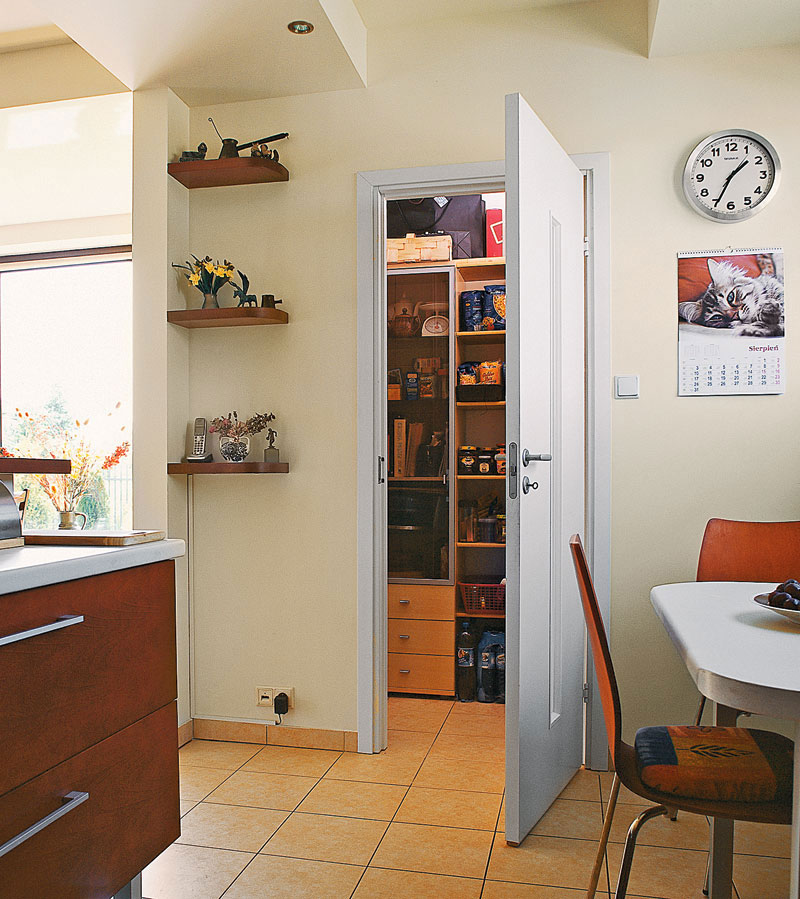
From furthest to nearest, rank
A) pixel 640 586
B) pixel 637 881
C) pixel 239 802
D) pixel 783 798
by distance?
pixel 640 586
pixel 239 802
pixel 637 881
pixel 783 798

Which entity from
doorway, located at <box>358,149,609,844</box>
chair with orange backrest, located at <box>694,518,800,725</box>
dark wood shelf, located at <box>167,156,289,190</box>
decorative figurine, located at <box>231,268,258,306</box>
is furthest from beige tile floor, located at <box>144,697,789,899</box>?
dark wood shelf, located at <box>167,156,289,190</box>

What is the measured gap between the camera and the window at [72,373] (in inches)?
171

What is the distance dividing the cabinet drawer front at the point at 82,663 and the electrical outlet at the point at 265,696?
143 cm

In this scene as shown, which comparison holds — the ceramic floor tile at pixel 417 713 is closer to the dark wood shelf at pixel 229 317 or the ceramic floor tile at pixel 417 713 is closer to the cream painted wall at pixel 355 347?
the cream painted wall at pixel 355 347

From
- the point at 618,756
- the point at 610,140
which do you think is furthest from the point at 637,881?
the point at 610,140

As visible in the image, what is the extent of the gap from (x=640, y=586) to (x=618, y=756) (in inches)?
49.9

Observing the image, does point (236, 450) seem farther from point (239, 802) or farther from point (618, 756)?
point (618, 756)

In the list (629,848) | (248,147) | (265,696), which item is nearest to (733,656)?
(629,848)

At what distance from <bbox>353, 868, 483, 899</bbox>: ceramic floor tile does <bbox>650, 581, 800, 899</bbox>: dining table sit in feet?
1.99

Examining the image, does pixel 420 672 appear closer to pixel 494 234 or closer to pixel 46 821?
pixel 494 234

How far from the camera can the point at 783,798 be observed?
1534 millimetres

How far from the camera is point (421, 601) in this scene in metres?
3.84

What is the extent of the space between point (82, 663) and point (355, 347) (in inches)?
72.0

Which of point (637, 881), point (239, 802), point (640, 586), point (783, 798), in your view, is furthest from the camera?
point (640, 586)
